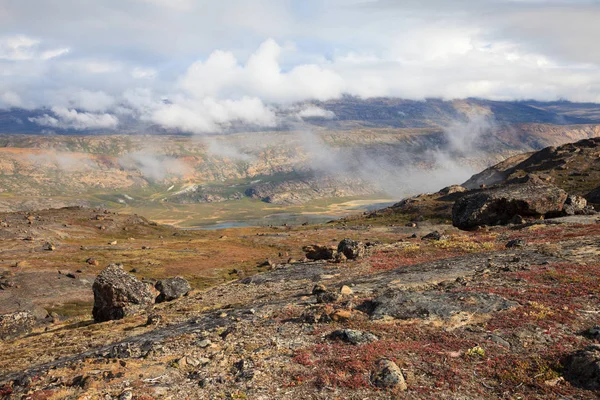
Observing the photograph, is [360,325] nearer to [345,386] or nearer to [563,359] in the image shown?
[345,386]

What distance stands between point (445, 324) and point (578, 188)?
163 m

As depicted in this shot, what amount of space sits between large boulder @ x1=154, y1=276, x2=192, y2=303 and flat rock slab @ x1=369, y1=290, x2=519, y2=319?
31.7 meters

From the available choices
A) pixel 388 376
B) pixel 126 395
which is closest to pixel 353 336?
pixel 388 376

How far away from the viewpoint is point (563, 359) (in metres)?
19.2

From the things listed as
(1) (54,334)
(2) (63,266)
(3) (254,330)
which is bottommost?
(2) (63,266)

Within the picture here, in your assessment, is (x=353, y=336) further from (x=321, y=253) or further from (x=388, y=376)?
(x=321, y=253)

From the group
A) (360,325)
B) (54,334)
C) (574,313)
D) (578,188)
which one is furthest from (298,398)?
(578,188)

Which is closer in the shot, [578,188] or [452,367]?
[452,367]

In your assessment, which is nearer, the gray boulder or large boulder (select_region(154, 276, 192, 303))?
large boulder (select_region(154, 276, 192, 303))

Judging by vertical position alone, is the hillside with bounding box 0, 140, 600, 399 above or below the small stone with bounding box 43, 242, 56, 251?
above

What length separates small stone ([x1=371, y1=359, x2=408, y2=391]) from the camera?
1836 centimetres

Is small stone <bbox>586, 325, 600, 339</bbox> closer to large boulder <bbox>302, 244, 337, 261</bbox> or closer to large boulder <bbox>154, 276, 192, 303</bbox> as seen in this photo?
large boulder <bbox>302, 244, 337, 261</bbox>

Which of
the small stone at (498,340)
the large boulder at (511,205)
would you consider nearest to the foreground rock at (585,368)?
the small stone at (498,340)

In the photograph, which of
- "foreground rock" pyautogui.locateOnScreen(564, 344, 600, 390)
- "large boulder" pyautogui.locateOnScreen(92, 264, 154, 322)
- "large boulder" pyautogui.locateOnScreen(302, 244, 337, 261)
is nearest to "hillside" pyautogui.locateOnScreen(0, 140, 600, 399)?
"foreground rock" pyautogui.locateOnScreen(564, 344, 600, 390)
